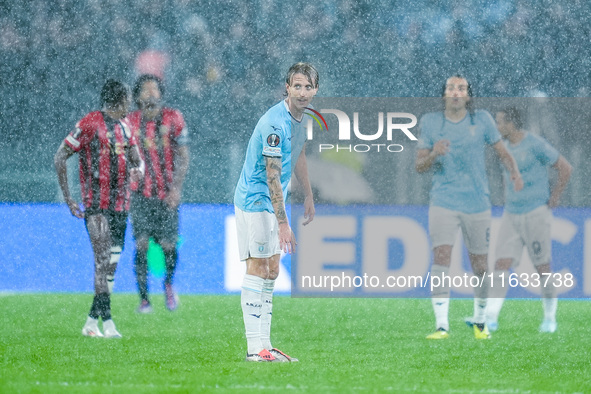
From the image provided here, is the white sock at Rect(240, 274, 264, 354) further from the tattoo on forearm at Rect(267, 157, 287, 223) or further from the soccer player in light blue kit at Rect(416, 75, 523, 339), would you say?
the soccer player in light blue kit at Rect(416, 75, 523, 339)

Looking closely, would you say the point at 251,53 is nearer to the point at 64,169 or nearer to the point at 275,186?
the point at 64,169

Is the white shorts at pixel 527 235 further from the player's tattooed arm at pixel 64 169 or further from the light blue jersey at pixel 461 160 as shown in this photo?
the player's tattooed arm at pixel 64 169

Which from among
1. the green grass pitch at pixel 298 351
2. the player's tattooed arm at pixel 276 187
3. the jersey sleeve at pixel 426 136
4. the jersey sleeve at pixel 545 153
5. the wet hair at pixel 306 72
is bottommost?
the green grass pitch at pixel 298 351

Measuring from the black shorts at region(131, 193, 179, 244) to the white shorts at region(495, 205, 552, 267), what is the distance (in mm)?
2146

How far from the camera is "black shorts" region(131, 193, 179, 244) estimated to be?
255 inches

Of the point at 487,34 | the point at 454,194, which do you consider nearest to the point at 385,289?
the point at 454,194

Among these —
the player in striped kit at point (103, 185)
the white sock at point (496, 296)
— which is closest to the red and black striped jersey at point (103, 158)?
the player in striped kit at point (103, 185)

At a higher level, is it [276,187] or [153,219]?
[276,187]

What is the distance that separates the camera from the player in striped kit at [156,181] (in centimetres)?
648

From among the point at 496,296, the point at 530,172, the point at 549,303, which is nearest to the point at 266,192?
the point at 496,296

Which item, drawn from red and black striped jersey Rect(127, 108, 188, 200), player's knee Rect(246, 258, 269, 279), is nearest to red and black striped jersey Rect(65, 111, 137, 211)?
red and black striped jersey Rect(127, 108, 188, 200)

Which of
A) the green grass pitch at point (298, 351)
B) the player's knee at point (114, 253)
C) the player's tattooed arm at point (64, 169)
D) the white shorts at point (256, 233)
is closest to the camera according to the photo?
the green grass pitch at point (298, 351)

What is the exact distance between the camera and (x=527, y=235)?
6.08 metres

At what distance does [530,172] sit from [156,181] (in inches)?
98.5
